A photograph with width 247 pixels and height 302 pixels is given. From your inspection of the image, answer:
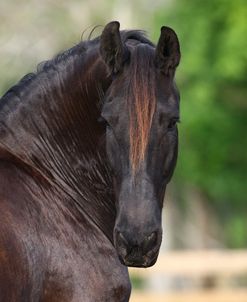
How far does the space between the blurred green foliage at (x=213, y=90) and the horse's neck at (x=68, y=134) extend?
1538 centimetres

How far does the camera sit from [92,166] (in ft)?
19.7

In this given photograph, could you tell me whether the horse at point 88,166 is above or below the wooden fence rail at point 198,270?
above

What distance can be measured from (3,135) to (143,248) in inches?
42.6

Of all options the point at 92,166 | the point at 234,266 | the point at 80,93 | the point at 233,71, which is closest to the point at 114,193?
the point at 92,166

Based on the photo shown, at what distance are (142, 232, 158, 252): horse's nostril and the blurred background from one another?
30.1ft

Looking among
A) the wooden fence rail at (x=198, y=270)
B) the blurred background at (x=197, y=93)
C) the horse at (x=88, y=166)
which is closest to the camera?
the horse at (x=88, y=166)

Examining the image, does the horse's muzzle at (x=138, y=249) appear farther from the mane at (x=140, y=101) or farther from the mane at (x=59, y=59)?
the mane at (x=59, y=59)

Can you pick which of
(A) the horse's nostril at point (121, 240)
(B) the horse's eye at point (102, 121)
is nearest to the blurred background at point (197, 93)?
(B) the horse's eye at point (102, 121)

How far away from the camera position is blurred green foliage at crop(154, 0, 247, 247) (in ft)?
70.8

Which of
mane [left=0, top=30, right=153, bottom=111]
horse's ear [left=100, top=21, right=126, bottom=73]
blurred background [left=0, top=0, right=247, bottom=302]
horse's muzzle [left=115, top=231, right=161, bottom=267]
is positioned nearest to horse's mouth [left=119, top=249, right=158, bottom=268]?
horse's muzzle [left=115, top=231, right=161, bottom=267]

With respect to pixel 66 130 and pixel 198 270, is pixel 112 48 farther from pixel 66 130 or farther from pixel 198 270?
pixel 198 270

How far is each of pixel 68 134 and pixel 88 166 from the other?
0.71 feet

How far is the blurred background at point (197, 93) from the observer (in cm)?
1709

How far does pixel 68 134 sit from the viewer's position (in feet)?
19.7
